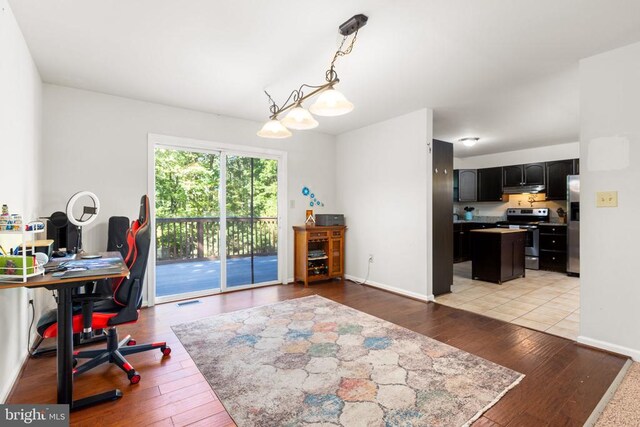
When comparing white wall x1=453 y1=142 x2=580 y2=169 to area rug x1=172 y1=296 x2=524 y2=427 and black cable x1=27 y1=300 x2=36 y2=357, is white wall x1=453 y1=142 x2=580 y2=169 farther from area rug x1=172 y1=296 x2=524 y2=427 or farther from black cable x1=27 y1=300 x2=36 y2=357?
black cable x1=27 y1=300 x2=36 y2=357

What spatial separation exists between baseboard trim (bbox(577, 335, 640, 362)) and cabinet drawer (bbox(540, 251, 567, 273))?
372 centimetres

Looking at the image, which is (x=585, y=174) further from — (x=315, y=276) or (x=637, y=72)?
(x=315, y=276)

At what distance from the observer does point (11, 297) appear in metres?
2.02

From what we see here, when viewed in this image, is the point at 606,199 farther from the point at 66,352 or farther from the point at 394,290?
the point at 66,352

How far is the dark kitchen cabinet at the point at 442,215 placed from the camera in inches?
161

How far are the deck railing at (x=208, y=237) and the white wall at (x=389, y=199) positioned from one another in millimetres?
1367

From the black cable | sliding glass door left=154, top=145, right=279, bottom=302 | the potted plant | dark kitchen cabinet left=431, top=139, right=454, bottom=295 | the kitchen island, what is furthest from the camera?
the potted plant

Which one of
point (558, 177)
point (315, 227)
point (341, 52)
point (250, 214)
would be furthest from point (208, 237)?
point (558, 177)

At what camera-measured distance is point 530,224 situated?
6152mm

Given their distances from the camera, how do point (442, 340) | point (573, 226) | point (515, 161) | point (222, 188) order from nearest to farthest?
point (442, 340), point (222, 188), point (573, 226), point (515, 161)

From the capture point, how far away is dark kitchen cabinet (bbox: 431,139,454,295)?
13.4ft

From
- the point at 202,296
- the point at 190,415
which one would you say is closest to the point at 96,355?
the point at 190,415

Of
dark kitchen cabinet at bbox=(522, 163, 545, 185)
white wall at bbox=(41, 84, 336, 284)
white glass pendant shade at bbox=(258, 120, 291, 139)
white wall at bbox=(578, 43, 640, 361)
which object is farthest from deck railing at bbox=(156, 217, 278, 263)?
dark kitchen cabinet at bbox=(522, 163, 545, 185)

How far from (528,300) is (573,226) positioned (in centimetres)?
247
